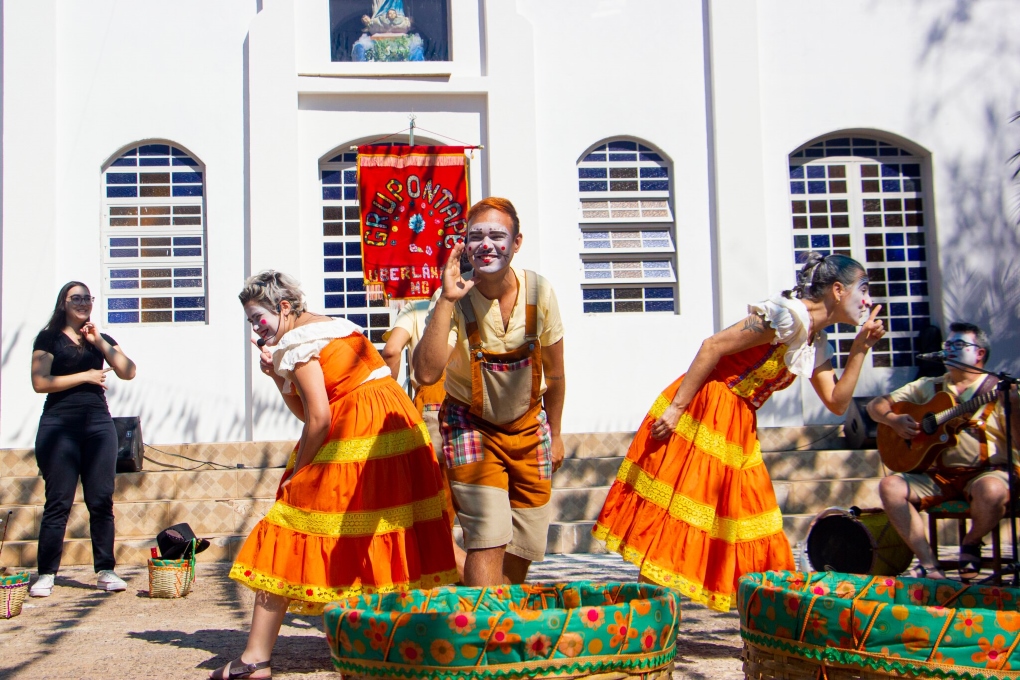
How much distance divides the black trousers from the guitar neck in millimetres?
5109

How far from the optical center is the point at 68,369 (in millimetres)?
7176

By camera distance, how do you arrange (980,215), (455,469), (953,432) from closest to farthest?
(455,469)
(953,432)
(980,215)

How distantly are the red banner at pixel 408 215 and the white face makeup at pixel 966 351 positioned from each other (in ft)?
18.0

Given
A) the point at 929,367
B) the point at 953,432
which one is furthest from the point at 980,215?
the point at 953,432

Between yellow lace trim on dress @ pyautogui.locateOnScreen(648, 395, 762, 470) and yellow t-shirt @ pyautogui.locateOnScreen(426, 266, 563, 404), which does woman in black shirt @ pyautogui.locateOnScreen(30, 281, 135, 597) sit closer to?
yellow t-shirt @ pyautogui.locateOnScreen(426, 266, 563, 404)

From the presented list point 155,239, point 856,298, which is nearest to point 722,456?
point 856,298

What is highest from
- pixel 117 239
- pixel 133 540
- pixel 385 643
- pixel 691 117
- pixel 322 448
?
pixel 691 117

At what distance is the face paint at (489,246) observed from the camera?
13.6 ft

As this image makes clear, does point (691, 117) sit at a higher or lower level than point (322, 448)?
higher

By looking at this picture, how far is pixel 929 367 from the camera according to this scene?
12.0m

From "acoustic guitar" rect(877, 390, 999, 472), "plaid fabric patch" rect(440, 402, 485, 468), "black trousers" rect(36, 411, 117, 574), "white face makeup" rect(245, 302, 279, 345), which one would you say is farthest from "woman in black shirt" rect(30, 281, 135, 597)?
"acoustic guitar" rect(877, 390, 999, 472)

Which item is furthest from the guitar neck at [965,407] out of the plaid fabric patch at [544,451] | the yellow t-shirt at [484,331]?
the yellow t-shirt at [484,331]

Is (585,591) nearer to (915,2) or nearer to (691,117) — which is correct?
(691,117)

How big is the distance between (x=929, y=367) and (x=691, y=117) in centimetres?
376
